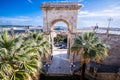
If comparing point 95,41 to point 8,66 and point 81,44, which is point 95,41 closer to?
point 81,44

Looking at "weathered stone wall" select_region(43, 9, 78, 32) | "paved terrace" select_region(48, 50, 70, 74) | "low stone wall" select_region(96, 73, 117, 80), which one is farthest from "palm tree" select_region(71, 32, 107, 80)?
"weathered stone wall" select_region(43, 9, 78, 32)

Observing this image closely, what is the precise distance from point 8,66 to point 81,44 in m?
7.58

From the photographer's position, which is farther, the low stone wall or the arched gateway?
the arched gateway

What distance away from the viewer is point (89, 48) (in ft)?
39.1

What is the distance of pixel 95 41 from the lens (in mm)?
12609

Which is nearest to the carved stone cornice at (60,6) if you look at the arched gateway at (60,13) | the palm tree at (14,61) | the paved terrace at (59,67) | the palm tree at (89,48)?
the arched gateway at (60,13)

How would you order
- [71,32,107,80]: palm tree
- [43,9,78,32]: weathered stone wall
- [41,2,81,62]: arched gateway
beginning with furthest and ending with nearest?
[43,9,78,32]: weathered stone wall
[41,2,81,62]: arched gateway
[71,32,107,80]: palm tree

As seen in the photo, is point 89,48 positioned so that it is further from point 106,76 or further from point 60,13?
point 60,13

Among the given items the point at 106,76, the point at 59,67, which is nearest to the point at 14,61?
the point at 106,76

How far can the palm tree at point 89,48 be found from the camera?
38.5 feet

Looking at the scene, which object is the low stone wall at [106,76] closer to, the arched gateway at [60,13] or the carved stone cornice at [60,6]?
the arched gateway at [60,13]

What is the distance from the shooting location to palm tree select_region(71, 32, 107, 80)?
38.5 feet

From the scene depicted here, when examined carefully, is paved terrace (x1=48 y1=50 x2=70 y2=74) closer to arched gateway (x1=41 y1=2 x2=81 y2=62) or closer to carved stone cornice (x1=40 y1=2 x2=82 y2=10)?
arched gateway (x1=41 y1=2 x2=81 y2=62)

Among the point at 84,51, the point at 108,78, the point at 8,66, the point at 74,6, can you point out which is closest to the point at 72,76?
the point at 108,78
